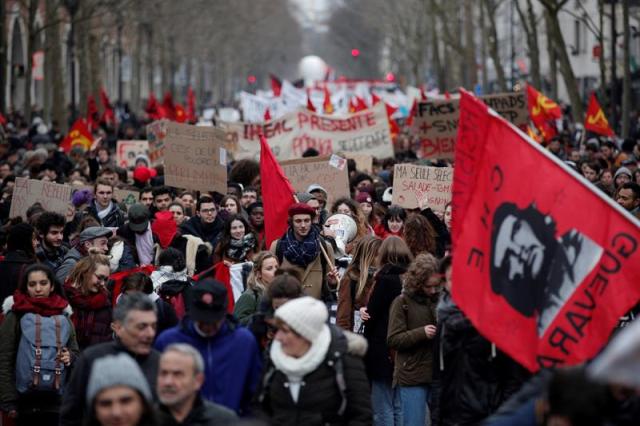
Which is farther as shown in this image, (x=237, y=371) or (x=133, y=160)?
(x=133, y=160)

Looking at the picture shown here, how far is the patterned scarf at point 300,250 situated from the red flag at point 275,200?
1.20 meters

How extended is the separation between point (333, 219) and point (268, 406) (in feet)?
15.8

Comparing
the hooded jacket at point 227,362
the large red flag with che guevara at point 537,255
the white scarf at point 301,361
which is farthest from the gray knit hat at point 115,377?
the large red flag with che guevara at point 537,255

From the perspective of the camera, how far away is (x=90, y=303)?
849cm

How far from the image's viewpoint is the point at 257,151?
21766mm

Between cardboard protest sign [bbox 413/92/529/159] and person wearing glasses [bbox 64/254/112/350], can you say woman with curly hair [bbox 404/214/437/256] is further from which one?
cardboard protest sign [bbox 413/92/529/159]

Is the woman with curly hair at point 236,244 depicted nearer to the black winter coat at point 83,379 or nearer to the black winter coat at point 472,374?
the black winter coat at point 472,374

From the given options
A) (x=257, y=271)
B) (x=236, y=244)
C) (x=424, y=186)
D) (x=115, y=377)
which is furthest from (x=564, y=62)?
(x=115, y=377)

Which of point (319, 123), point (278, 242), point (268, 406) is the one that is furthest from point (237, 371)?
point (319, 123)

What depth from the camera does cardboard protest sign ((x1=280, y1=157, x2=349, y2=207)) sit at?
14.9 metres

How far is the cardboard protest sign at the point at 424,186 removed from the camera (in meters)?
13.2

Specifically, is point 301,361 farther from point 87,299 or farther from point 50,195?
point 50,195

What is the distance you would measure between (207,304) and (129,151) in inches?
650

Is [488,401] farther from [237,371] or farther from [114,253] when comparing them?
[114,253]
